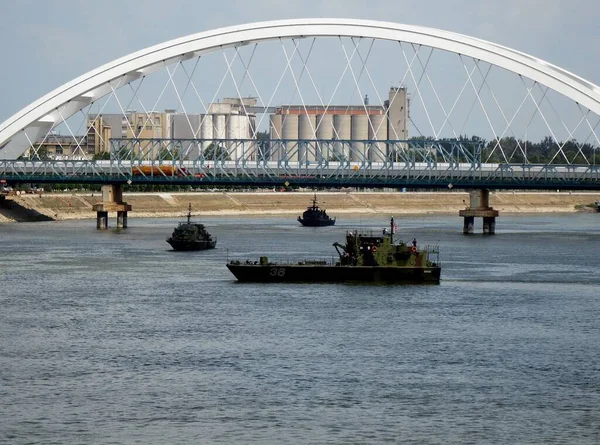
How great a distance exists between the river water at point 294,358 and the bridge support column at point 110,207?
58.9 meters

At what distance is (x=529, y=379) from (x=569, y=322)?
15.7 meters

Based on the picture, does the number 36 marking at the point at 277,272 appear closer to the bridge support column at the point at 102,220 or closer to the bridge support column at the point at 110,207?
the bridge support column at the point at 110,207

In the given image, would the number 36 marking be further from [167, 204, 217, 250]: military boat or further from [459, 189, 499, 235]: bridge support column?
[459, 189, 499, 235]: bridge support column

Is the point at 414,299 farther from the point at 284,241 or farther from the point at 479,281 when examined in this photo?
the point at 284,241

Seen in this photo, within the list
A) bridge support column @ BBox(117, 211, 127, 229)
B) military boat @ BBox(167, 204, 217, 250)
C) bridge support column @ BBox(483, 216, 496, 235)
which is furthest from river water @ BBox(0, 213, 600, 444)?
bridge support column @ BBox(117, 211, 127, 229)

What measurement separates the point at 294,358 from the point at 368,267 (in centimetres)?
2593

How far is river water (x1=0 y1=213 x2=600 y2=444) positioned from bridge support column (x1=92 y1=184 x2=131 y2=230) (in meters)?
58.9

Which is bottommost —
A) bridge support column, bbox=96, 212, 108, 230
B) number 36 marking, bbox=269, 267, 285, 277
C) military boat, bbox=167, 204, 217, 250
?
number 36 marking, bbox=269, 267, 285, 277

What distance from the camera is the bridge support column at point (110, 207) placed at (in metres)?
155

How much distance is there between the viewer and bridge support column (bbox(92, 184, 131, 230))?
6112 inches

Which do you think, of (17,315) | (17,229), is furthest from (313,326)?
(17,229)

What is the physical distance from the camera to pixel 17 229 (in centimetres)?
15100

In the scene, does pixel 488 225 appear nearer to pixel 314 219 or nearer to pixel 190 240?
pixel 314 219

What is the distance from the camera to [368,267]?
8062 centimetres
